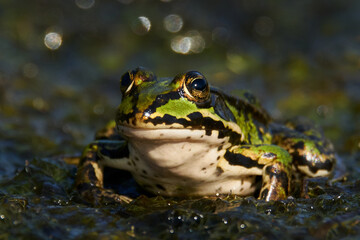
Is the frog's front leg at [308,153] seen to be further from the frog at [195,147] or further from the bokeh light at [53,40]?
the bokeh light at [53,40]

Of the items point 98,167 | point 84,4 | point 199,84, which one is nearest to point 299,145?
point 199,84

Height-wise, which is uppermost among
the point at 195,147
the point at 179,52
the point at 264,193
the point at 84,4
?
the point at 84,4

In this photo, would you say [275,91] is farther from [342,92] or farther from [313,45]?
[313,45]

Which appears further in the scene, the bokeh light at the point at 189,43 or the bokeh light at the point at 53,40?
the bokeh light at the point at 189,43

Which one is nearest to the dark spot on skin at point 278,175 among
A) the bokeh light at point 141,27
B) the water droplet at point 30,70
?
the water droplet at point 30,70

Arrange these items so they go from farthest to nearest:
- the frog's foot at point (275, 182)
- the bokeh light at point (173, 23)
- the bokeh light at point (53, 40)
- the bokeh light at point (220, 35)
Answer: the bokeh light at point (220, 35) → the bokeh light at point (173, 23) → the bokeh light at point (53, 40) → the frog's foot at point (275, 182)

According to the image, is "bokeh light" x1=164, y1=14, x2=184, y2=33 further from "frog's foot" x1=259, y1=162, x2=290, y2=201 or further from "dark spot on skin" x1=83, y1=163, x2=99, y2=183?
"frog's foot" x1=259, y1=162, x2=290, y2=201

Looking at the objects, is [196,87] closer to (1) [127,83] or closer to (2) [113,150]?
(1) [127,83]
